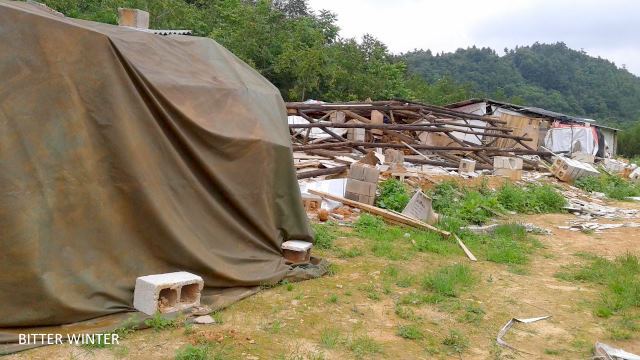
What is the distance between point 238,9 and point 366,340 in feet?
81.0

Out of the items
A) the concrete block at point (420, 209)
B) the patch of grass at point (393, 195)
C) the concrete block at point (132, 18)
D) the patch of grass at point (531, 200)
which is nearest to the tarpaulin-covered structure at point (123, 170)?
the concrete block at point (132, 18)

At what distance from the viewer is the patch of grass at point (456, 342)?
435 centimetres

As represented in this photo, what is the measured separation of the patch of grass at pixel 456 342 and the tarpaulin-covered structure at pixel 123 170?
1786mm

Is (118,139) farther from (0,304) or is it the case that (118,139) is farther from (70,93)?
(0,304)

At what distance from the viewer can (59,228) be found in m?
4.00

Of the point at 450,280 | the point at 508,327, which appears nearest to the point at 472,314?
the point at 508,327

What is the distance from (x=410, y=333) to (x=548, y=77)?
63.3 metres

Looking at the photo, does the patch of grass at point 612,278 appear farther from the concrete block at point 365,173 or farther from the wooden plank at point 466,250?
the concrete block at point 365,173

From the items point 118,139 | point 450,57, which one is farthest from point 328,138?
point 450,57

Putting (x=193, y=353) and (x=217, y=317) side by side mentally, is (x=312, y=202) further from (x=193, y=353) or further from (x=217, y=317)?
(x=193, y=353)

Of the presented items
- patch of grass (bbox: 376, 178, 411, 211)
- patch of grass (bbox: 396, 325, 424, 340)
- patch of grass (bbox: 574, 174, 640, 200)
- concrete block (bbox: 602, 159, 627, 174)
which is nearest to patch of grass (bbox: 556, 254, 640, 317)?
patch of grass (bbox: 396, 325, 424, 340)

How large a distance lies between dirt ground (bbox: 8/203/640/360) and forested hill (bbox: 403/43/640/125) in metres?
43.8

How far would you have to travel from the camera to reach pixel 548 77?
202 feet

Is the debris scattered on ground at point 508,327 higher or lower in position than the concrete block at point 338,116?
lower
